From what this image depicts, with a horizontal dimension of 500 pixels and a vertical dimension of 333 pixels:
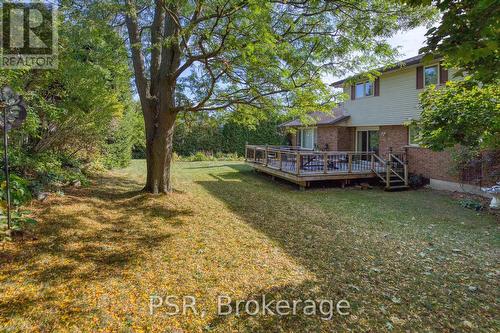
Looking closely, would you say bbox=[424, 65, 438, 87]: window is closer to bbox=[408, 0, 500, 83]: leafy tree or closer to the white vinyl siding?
the white vinyl siding

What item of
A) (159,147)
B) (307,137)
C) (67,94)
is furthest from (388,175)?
(67,94)

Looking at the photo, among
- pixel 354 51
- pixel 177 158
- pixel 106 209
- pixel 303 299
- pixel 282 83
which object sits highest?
pixel 354 51

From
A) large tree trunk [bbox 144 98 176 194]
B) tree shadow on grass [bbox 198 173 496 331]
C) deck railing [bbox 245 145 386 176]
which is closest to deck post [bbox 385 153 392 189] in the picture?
deck railing [bbox 245 145 386 176]

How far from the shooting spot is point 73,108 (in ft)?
26.1

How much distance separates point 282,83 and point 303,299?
5.12 metres

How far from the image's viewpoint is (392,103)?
13.7 metres

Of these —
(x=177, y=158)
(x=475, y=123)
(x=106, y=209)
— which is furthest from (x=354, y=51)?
(x=177, y=158)

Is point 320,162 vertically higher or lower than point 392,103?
lower

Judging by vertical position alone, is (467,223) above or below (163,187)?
below

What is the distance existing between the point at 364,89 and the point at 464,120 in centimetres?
1243

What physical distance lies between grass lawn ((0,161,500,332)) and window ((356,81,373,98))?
896 cm

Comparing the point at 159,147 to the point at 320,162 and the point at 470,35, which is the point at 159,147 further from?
the point at 470,35

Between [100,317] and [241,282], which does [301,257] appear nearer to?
[241,282]

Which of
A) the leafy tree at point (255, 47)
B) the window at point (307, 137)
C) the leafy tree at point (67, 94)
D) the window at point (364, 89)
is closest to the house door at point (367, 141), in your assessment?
the window at point (364, 89)
